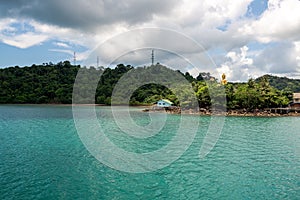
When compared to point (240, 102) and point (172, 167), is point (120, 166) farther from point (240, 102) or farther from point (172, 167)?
point (240, 102)

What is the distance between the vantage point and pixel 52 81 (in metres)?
67.1

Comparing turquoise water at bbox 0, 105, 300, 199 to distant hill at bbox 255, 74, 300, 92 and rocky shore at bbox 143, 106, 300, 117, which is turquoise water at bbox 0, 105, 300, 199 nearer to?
rocky shore at bbox 143, 106, 300, 117

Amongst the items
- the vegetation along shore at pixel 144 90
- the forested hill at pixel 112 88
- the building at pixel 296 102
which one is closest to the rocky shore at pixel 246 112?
the vegetation along shore at pixel 144 90

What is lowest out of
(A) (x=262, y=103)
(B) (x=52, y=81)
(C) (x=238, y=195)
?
(C) (x=238, y=195)

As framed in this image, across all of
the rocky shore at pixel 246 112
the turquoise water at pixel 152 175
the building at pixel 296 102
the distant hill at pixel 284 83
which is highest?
the distant hill at pixel 284 83

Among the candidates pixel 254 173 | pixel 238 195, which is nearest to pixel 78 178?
pixel 238 195

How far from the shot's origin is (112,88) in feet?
208

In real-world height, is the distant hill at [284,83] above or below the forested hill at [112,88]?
above

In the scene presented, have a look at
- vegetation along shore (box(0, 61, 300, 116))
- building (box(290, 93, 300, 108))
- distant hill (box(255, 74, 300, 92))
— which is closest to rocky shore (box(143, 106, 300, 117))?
vegetation along shore (box(0, 61, 300, 116))

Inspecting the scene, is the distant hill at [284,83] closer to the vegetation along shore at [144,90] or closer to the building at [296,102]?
the vegetation along shore at [144,90]

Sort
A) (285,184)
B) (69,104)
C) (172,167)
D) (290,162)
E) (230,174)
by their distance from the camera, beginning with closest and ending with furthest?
(285,184) → (230,174) → (172,167) → (290,162) → (69,104)

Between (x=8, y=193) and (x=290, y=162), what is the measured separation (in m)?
11.5

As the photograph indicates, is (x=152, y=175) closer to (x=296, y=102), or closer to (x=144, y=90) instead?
(x=296, y=102)

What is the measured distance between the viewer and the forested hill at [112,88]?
41062 millimetres
